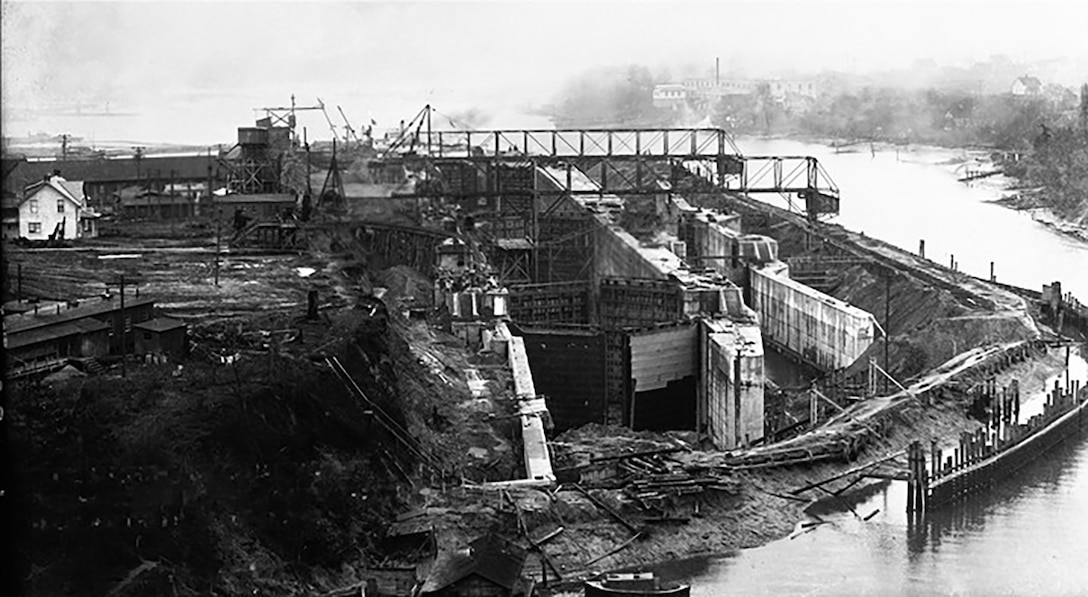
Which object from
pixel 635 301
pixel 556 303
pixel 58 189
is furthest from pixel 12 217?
pixel 635 301

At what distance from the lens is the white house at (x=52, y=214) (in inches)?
755

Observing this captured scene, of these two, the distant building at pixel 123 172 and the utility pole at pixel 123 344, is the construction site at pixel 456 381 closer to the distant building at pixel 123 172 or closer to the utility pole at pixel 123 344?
the utility pole at pixel 123 344

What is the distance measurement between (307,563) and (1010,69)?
55974mm

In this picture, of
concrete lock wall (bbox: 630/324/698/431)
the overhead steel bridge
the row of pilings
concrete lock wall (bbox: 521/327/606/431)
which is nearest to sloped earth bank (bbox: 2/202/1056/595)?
the row of pilings

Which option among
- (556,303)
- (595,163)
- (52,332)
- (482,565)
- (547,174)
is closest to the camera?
(482,565)

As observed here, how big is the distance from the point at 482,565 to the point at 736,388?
6998mm

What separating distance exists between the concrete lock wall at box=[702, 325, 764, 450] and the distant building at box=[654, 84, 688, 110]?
29065 mm

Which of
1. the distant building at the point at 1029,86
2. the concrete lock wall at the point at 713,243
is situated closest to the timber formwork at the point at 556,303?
the concrete lock wall at the point at 713,243

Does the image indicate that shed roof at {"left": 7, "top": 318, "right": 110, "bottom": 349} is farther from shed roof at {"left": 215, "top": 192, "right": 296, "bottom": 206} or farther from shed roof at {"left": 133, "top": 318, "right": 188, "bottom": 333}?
shed roof at {"left": 215, "top": 192, "right": 296, "bottom": 206}

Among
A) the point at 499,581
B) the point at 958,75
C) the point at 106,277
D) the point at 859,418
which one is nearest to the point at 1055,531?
the point at 859,418

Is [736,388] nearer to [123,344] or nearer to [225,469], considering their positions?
[123,344]

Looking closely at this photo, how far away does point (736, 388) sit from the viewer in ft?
50.4

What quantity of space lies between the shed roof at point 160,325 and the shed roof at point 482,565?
9.13ft

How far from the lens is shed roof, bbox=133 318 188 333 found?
10.9 meters
